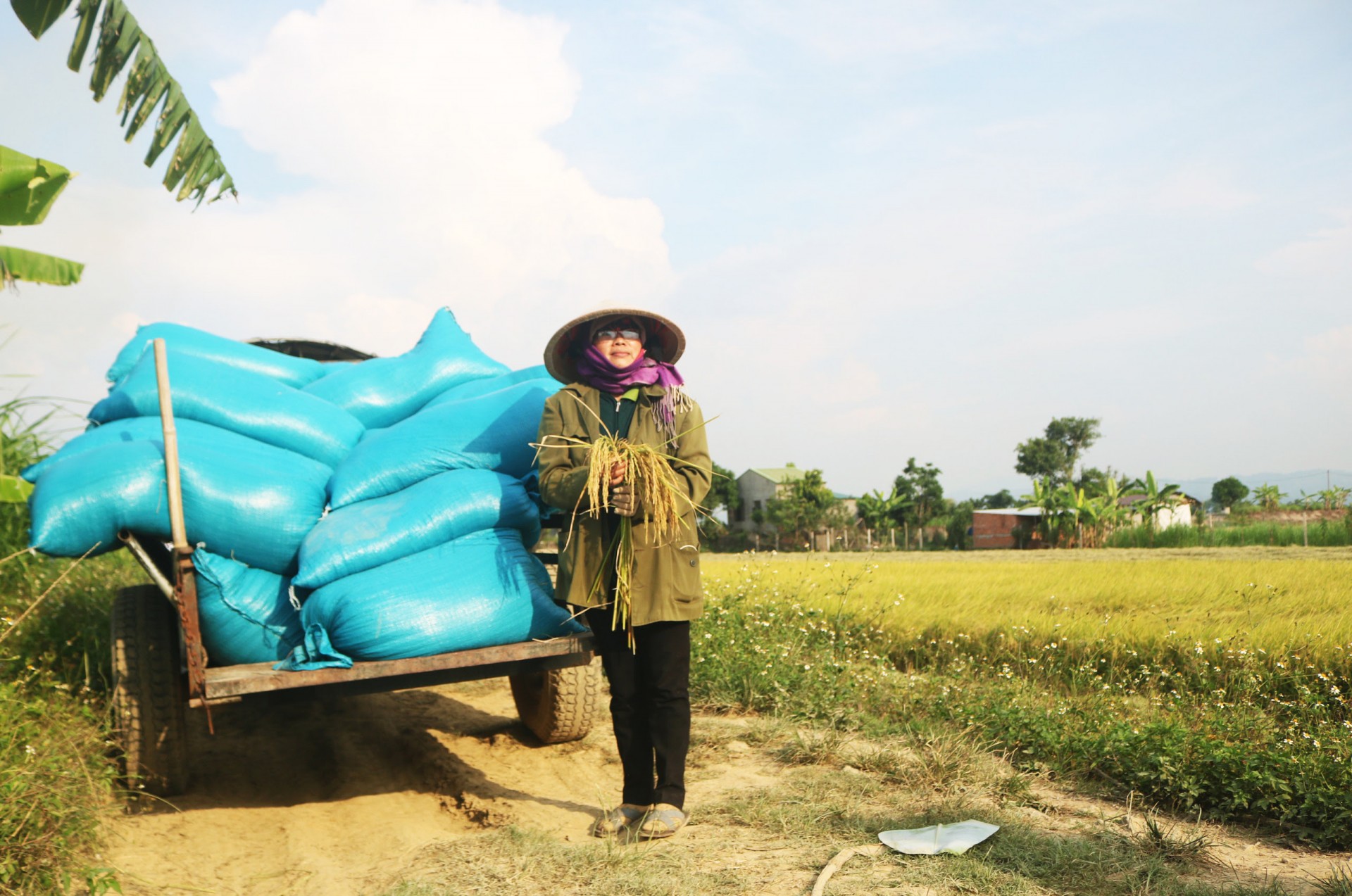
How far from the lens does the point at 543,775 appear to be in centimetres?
367

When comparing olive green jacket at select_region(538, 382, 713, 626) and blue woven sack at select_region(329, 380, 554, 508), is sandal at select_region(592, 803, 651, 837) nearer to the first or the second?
olive green jacket at select_region(538, 382, 713, 626)

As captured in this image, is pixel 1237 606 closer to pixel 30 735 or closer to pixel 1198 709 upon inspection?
pixel 1198 709

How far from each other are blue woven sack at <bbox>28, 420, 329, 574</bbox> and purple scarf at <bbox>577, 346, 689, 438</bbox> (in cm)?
112

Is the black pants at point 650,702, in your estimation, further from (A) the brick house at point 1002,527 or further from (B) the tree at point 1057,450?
Answer: (B) the tree at point 1057,450

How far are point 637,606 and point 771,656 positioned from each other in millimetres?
2238

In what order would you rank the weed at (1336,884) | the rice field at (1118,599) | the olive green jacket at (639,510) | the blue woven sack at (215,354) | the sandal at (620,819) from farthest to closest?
the rice field at (1118,599)
the blue woven sack at (215,354)
the sandal at (620,819)
the olive green jacket at (639,510)
the weed at (1336,884)

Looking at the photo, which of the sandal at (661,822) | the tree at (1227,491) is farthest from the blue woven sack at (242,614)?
the tree at (1227,491)

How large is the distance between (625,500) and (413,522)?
85 centimetres

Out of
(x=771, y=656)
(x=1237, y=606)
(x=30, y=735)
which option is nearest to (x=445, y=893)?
(x=30, y=735)

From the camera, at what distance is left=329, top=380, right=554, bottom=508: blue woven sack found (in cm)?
329

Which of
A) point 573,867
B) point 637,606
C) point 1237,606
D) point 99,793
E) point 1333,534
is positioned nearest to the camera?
point 573,867

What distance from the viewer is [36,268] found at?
13.1ft

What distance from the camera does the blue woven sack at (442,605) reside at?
109 inches

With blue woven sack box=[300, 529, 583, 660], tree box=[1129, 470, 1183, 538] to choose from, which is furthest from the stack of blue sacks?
tree box=[1129, 470, 1183, 538]
